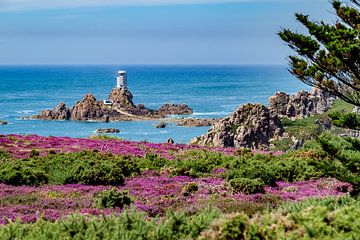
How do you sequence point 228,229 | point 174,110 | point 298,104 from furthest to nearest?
1. point 174,110
2. point 298,104
3. point 228,229

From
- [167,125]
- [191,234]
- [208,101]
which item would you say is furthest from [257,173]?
[208,101]

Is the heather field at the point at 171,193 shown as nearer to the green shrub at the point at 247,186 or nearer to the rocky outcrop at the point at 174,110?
the green shrub at the point at 247,186

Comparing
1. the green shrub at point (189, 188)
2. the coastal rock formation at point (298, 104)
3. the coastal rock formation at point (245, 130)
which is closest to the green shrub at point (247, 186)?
the green shrub at point (189, 188)

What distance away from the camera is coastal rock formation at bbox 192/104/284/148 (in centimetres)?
5941

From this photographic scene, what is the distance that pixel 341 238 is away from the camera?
9125 mm

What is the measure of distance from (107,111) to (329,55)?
108 m

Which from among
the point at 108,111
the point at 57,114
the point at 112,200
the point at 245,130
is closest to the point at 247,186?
the point at 112,200

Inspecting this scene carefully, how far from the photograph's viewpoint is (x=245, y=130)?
6238 centimetres

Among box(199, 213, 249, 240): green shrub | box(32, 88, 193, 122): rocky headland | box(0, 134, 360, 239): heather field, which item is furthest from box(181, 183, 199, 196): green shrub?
box(32, 88, 193, 122): rocky headland

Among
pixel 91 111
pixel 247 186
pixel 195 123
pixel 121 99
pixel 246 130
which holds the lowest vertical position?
pixel 195 123

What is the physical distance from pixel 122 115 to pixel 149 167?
337 ft

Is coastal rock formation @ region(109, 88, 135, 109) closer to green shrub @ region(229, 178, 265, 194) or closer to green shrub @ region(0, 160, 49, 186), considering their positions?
green shrub @ region(0, 160, 49, 186)

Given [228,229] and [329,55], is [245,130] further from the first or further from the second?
[228,229]

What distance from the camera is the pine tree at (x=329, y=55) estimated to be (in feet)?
53.5
